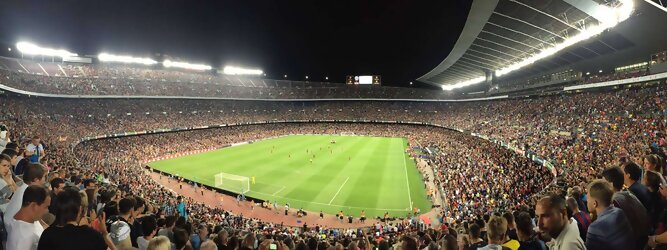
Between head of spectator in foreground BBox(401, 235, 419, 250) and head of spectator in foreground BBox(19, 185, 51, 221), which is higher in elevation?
head of spectator in foreground BBox(19, 185, 51, 221)

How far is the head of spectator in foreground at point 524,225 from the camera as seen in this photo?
3.59m

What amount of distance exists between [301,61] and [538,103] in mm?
48799

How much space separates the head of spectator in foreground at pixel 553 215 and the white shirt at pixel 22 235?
5.24m

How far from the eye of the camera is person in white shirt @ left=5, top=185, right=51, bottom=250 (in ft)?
11.6

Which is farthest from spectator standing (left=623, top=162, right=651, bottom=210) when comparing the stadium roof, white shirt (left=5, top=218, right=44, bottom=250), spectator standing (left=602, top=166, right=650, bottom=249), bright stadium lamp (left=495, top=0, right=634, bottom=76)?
the stadium roof

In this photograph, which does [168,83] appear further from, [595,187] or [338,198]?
[595,187]

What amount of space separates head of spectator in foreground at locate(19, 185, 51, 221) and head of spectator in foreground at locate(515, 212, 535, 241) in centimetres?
508

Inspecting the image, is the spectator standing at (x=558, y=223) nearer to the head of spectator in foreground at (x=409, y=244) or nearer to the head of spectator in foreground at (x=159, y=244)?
the head of spectator in foreground at (x=409, y=244)

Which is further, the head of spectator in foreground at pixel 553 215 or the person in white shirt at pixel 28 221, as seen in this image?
the person in white shirt at pixel 28 221

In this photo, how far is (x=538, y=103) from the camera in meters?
39.6

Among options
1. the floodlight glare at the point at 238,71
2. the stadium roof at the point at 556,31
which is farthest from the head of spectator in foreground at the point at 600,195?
the floodlight glare at the point at 238,71

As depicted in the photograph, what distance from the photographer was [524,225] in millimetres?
3637

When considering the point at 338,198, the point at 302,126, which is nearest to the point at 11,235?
the point at 338,198

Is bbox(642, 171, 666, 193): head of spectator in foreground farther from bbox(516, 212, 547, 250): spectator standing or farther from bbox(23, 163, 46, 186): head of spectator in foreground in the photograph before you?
bbox(23, 163, 46, 186): head of spectator in foreground
